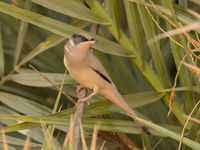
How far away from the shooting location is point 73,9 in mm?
1536

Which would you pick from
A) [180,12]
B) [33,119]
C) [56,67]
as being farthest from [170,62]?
[33,119]

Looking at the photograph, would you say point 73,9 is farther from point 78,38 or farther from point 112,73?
point 112,73

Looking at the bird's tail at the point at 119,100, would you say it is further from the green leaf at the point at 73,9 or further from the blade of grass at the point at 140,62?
the green leaf at the point at 73,9

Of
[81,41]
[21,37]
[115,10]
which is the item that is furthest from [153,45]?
[21,37]

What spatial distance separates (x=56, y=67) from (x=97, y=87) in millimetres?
632

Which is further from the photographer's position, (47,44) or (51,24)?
(47,44)

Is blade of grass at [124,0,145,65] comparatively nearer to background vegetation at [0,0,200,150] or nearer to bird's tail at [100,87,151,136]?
background vegetation at [0,0,200,150]

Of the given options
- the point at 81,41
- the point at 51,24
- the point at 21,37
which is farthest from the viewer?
the point at 21,37

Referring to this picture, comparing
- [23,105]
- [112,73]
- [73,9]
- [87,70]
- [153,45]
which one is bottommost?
[23,105]

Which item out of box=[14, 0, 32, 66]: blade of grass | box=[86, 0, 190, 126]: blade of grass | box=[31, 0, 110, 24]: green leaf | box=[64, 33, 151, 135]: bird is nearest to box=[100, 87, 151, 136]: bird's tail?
box=[64, 33, 151, 135]: bird

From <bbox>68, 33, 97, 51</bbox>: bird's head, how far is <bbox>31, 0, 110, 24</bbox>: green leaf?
0.47 ft

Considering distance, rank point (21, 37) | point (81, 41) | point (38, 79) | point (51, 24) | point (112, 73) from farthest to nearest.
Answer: point (112, 73) < point (21, 37) < point (38, 79) < point (51, 24) < point (81, 41)

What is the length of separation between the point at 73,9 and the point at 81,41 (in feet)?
0.68

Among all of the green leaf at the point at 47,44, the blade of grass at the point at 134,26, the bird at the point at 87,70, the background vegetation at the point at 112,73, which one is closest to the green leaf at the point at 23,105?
the background vegetation at the point at 112,73
